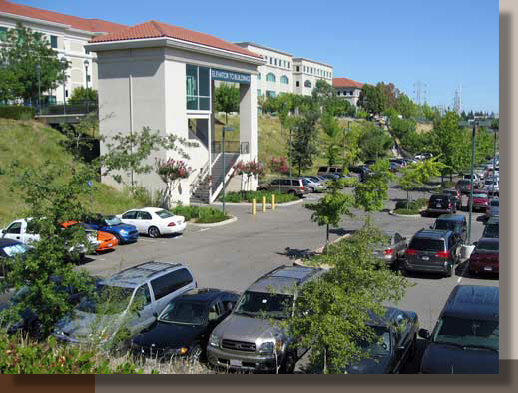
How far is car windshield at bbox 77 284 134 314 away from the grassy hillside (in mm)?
17340

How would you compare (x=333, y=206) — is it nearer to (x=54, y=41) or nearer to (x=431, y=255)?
(x=431, y=255)

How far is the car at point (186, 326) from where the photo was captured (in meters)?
11.6

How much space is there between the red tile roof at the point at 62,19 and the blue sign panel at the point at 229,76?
24802 millimetres

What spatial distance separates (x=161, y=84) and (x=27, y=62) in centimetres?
2245

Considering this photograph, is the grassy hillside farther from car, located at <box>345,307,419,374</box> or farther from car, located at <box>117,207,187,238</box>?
car, located at <box>345,307,419,374</box>

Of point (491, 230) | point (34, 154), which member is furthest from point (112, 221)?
point (491, 230)

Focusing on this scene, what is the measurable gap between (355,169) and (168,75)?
2433 cm

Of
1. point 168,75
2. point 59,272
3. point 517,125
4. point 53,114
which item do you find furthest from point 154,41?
point 517,125

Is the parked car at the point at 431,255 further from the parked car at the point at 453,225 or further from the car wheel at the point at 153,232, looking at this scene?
the car wheel at the point at 153,232

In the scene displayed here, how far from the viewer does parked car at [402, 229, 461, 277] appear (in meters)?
19.5

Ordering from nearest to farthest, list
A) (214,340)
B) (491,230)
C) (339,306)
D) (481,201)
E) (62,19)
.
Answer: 1. (339,306)
2. (214,340)
3. (491,230)
4. (481,201)
5. (62,19)

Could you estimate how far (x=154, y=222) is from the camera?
90.7ft

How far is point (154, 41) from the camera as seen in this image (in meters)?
34.1

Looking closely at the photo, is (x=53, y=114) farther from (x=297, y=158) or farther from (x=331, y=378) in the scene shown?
(x=331, y=378)
